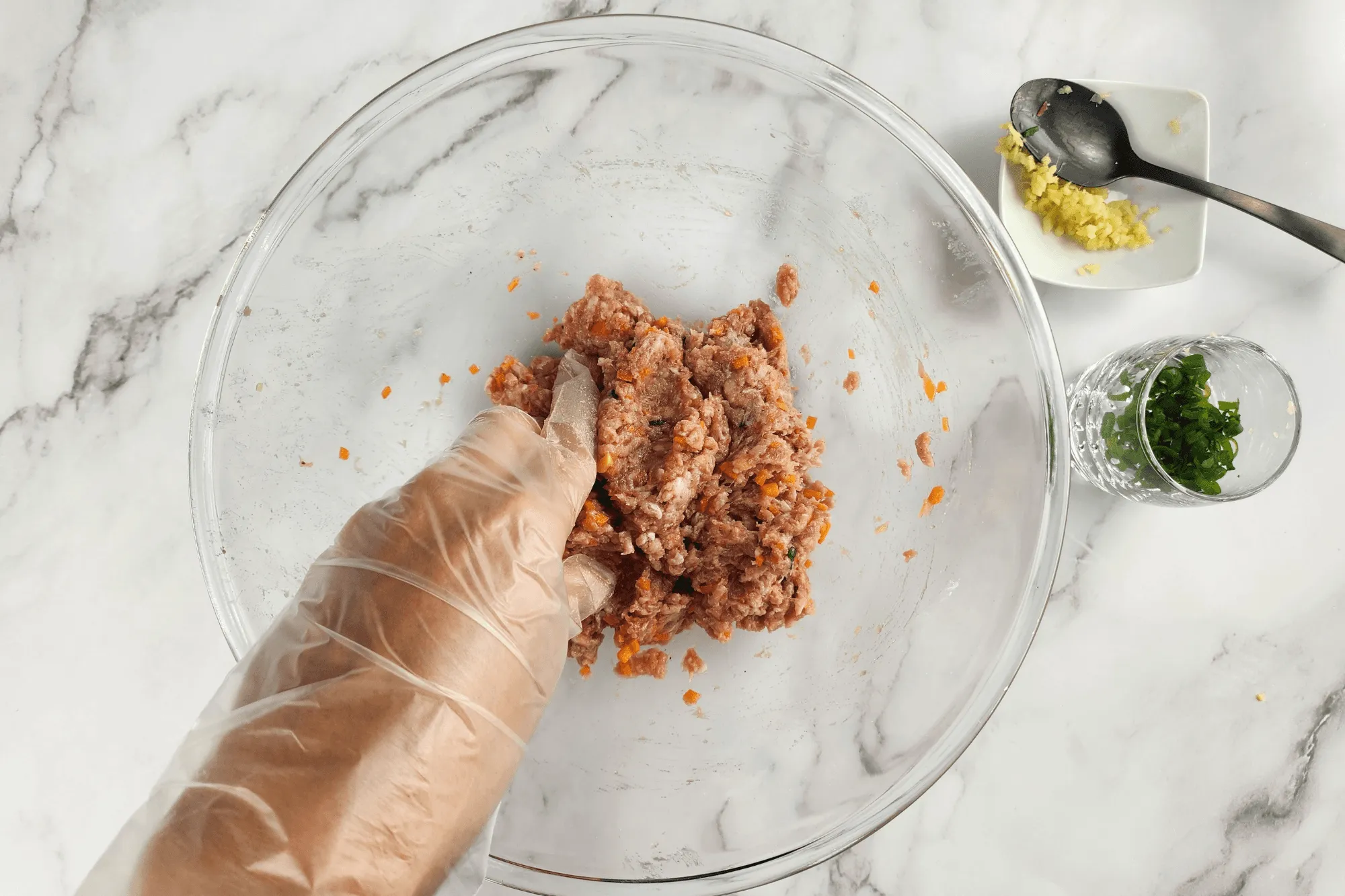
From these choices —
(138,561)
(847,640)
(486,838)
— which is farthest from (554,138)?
(138,561)

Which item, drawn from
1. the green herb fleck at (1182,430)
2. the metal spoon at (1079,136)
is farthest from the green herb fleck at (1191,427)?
the metal spoon at (1079,136)

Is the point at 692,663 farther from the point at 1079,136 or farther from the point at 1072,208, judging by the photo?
the point at 1079,136

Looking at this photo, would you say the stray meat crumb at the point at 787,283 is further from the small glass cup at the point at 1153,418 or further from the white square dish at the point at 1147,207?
the small glass cup at the point at 1153,418

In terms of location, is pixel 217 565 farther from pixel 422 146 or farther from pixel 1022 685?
pixel 1022 685

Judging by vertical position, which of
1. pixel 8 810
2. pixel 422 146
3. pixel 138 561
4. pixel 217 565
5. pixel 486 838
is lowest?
pixel 486 838

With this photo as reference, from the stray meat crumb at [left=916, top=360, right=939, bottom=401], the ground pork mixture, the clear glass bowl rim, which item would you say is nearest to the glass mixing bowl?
the stray meat crumb at [left=916, top=360, right=939, bottom=401]

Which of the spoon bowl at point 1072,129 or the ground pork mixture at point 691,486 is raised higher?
the spoon bowl at point 1072,129

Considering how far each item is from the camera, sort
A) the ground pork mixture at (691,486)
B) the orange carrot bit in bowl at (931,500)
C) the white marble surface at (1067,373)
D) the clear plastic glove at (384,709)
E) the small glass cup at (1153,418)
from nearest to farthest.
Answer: the clear plastic glove at (384,709), the ground pork mixture at (691,486), the orange carrot bit in bowl at (931,500), the small glass cup at (1153,418), the white marble surface at (1067,373)
